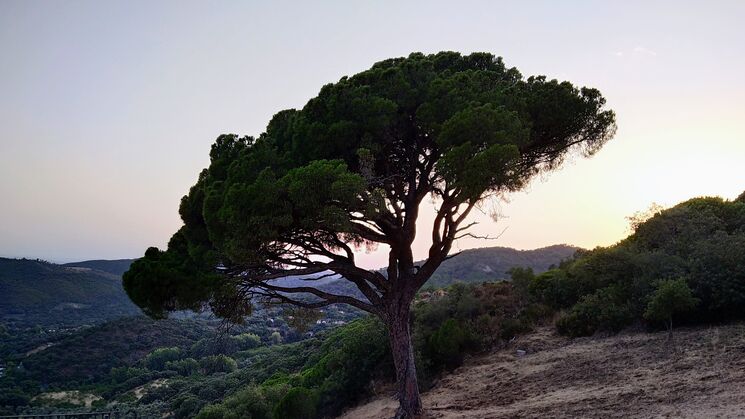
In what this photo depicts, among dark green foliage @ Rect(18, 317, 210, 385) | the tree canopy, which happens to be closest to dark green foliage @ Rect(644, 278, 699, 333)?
the tree canopy

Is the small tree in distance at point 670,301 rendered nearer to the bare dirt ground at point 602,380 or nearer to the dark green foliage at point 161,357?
the bare dirt ground at point 602,380

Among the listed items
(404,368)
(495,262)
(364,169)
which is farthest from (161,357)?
(364,169)

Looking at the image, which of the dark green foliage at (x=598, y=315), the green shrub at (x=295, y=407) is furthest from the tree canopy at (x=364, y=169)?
the green shrub at (x=295, y=407)

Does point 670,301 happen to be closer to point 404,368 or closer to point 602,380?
point 602,380

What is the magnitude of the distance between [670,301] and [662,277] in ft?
6.21

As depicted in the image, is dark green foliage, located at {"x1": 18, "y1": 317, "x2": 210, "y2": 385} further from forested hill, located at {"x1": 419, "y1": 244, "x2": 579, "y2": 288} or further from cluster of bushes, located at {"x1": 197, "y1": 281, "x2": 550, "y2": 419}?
cluster of bushes, located at {"x1": 197, "y1": 281, "x2": 550, "y2": 419}

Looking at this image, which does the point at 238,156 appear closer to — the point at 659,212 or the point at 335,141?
the point at 335,141

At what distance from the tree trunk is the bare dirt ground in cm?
58

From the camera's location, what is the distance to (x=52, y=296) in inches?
4021

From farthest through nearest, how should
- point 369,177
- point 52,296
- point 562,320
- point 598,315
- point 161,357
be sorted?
point 52,296
point 161,357
point 562,320
point 598,315
point 369,177

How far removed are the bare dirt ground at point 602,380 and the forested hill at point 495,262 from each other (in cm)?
4280

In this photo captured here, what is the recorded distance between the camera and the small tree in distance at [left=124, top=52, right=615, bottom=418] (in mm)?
8844

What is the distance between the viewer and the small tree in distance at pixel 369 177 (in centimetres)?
884

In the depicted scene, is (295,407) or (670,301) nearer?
(670,301)
